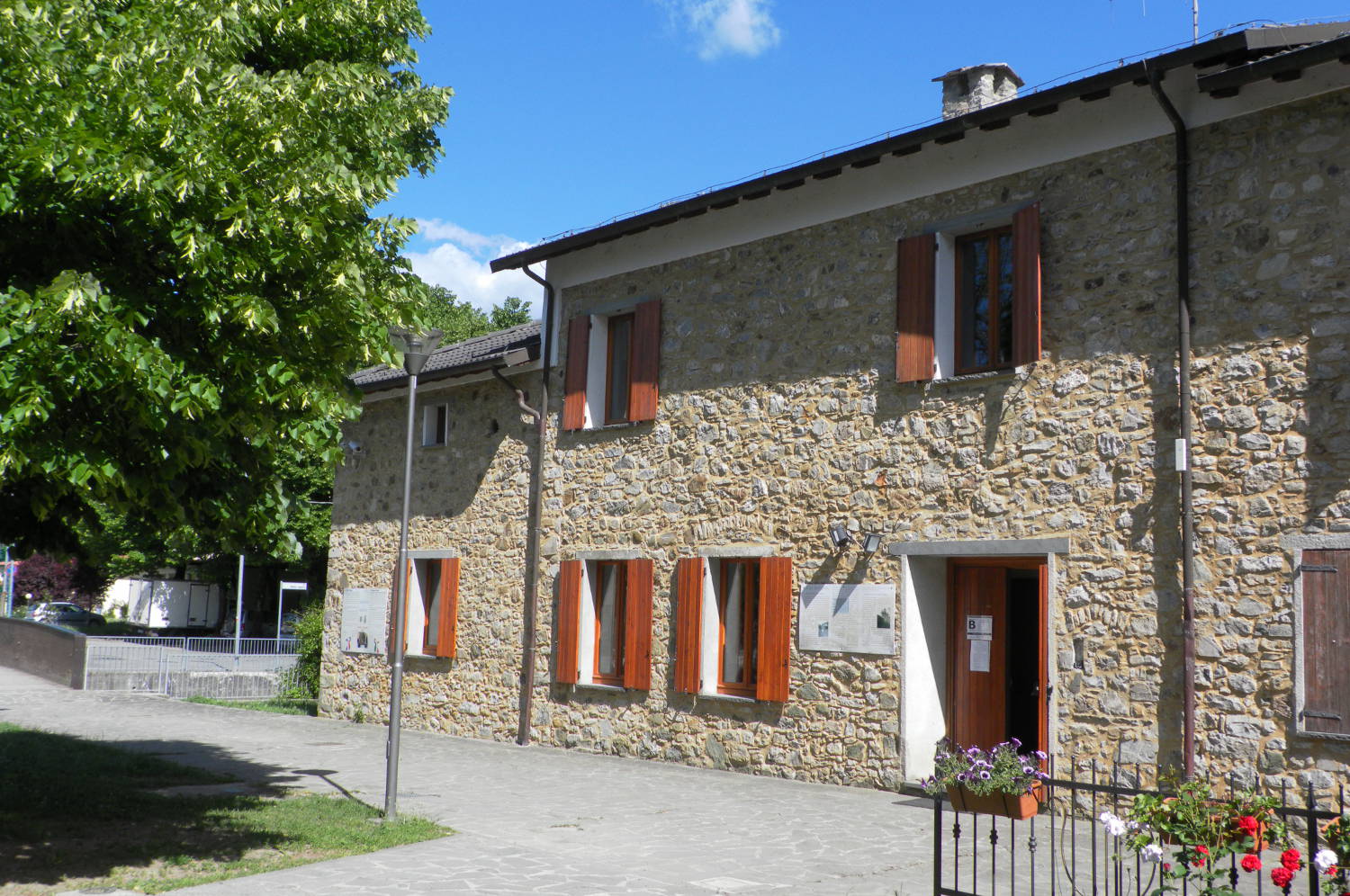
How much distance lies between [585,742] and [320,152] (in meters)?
8.33

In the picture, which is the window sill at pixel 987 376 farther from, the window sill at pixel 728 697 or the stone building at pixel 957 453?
the window sill at pixel 728 697

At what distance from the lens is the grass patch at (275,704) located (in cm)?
1828

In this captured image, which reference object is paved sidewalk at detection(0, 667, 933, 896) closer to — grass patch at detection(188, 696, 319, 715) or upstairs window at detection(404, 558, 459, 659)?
upstairs window at detection(404, 558, 459, 659)

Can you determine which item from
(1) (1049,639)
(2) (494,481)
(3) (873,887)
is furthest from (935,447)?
(2) (494,481)

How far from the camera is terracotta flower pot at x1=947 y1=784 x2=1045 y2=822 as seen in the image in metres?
8.80

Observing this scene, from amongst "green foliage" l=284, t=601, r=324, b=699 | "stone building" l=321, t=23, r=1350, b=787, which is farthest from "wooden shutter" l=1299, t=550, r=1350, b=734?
"green foliage" l=284, t=601, r=324, b=699

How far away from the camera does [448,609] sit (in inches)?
600

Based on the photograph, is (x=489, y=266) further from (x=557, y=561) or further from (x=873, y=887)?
(x=873, y=887)

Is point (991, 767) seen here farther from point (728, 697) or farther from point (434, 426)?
point (434, 426)

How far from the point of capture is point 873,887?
22.4ft

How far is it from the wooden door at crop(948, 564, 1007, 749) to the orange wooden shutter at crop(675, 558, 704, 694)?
103 inches

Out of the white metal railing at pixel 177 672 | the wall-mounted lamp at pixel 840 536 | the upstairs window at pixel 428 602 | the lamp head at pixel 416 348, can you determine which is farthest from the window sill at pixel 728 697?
the white metal railing at pixel 177 672

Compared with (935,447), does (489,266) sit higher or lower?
higher

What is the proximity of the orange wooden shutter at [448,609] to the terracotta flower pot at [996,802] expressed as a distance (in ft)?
25.2
